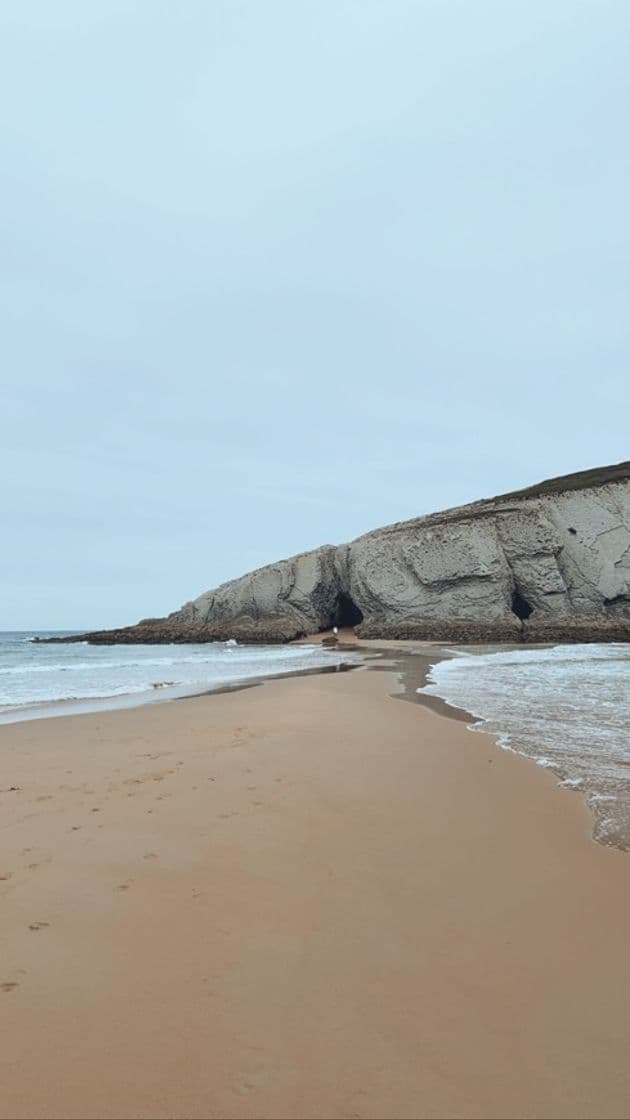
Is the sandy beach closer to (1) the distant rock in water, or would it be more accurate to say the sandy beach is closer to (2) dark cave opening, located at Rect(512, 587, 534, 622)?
(1) the distant rock in water

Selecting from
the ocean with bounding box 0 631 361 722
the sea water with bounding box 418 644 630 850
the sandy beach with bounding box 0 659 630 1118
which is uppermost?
the ocean with bounding box 0 631 361 722

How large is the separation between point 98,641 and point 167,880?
58.7 meters

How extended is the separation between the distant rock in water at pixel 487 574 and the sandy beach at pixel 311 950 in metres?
34.4

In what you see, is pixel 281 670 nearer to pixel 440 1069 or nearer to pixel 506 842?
pixel 506 842

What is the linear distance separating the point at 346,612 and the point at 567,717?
4809cm

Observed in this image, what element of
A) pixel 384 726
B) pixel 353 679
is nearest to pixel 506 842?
pixel 384 726

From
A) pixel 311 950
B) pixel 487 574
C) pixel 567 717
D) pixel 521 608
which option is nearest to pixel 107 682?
pixel 567 717

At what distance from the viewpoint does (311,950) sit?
308 cm

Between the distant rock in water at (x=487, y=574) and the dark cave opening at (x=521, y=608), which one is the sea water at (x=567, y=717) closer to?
the distant rock in water at (x=487, y=574)

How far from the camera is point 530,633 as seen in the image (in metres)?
37.7

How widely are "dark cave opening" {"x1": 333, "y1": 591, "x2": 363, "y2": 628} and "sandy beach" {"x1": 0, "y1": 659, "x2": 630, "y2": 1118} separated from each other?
49.4 meters

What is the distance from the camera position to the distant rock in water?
4241 centimetres

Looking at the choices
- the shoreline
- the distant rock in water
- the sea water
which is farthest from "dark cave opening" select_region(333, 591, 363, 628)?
the shoreline

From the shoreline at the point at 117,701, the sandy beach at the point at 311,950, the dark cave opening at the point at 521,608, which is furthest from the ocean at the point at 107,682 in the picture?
the dark cave opening at the point at 521,608
